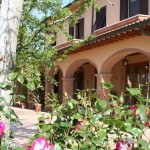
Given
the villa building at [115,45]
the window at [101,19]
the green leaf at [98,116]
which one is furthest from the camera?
the window at [101,19]

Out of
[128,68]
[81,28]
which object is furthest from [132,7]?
[81,28]

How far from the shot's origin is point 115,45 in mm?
12398

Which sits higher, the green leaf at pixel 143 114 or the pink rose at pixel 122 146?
the green leaf at pixel 143 114

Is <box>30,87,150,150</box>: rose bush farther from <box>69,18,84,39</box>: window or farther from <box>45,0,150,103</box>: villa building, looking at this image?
<box>69,18,84,39</box>: window

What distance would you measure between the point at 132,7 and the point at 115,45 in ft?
5.93

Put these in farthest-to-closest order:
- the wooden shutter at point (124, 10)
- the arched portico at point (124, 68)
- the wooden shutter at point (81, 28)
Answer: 1. the wooden shutter at point (81, 28)
2. the wooden shutter at point (124, 10)
3. the arched portico at point (124, 68)

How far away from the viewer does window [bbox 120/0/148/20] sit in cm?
1231

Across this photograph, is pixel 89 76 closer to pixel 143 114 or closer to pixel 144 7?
pixel 144 7

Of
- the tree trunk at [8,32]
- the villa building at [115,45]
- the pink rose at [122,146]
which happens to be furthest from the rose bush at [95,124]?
the villa building at [115,45]

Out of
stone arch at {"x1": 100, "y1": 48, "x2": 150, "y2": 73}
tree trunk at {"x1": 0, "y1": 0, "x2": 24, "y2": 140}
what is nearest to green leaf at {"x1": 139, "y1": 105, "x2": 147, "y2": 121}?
tree trunk at {"x1": 0, "y1": 0, "x2": 24, "y2": 140}

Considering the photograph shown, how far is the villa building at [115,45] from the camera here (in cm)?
1087

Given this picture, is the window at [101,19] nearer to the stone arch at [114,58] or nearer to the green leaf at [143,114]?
the stone arch at [114,58]

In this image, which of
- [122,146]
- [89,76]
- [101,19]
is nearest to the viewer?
[122,146]

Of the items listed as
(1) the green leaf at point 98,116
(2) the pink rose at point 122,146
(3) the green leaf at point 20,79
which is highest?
(3) the green leaf at point 20,79
